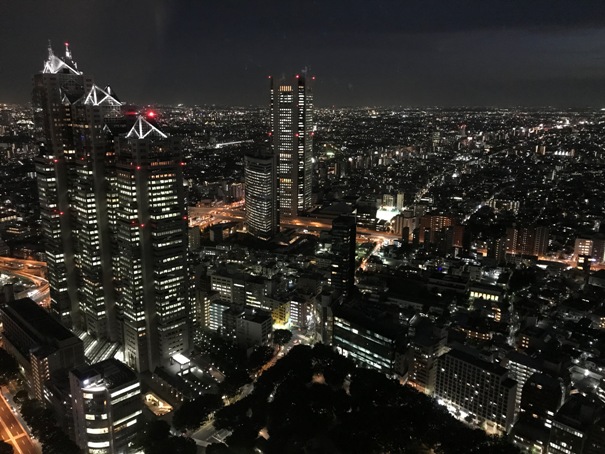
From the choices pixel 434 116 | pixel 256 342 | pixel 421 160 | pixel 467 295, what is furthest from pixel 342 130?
pixel 256 342

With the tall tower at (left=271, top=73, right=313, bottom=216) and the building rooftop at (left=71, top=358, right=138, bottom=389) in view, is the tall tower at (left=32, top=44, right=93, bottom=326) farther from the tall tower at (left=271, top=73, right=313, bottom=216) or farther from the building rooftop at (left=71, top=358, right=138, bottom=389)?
the tall tower at (left=271, top=73, right=313, bottom=216)

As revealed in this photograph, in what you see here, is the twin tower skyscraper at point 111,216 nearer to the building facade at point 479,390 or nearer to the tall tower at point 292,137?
the building facade at point 479,390

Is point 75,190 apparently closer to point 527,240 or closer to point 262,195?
point 262,195

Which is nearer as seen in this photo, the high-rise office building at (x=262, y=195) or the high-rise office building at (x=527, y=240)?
the high-rise office building at (x=527, y=240)

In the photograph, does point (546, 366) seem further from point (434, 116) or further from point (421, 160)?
point (434, 116)

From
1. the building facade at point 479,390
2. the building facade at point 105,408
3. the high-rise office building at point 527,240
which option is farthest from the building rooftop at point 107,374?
the high-rise office building at point 527,240

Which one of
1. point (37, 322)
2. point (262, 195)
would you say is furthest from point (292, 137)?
point (37, 322)

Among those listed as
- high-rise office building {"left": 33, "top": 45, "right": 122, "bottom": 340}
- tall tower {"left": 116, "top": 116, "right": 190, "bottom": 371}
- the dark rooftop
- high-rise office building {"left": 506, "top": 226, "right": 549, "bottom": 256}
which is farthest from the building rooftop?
high-rise office building {"left": 506, "top": 226, "right": 549, "bottom": 256}
